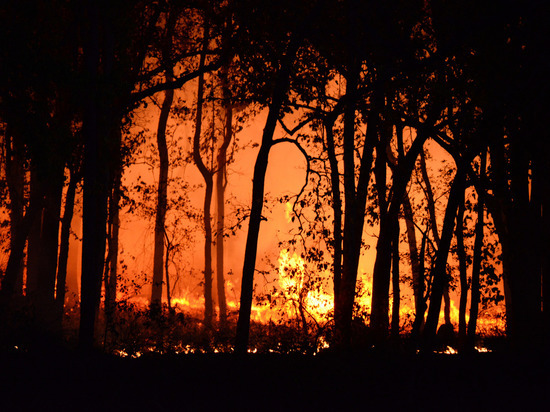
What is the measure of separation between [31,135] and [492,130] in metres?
8.62

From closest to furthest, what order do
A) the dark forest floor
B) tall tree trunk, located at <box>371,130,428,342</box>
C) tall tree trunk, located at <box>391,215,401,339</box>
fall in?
the dark forest floor, tall tree trunk, located at <box>371,130,428,342</box>, tall tree trunk, located at <box>391,215,401,339</box>

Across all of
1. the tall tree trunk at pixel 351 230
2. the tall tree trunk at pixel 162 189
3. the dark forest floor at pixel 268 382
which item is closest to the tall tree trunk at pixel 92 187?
the dark forest floor at pixel 268 382

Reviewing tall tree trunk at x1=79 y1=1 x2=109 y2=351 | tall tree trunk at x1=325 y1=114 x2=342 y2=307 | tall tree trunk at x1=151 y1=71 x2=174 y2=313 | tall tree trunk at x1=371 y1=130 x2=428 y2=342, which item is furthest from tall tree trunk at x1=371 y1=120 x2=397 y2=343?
tall tree trunk at x1=151 y1=71 x2=174 y2=313

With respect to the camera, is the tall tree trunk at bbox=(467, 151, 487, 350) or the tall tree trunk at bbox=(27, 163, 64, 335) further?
the tall tree trunk at bbox=(27, 163, 64, 335)

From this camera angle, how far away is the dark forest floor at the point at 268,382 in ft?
25.2

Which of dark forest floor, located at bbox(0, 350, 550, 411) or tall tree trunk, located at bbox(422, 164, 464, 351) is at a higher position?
tall tree trunk, located at bbox(422, 164, 464, 351)

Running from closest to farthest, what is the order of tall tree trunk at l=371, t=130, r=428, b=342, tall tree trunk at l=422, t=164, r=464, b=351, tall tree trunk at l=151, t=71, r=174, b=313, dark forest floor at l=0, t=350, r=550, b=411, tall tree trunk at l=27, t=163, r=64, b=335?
dark forest floor at l=0, t=350, r=550, b=411, tall tree trunk at l=422, t=164, r=464, b=351, tall tree trunk at l=371, t=130, r=428, b=342, tall tree trunk at l=27, t=163, r=64, b=335, tall tree trunk at l=151, t=71, r=174, b=313

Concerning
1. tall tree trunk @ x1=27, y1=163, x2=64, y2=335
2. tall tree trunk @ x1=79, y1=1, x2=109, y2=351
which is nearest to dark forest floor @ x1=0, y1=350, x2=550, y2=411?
tall tree trunk @ x1=79, y1=1, x2=109, y2=351

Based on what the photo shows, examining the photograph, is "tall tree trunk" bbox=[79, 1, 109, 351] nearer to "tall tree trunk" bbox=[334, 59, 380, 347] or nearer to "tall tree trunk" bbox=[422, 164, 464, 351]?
"tall tree trunk" bbox=[334, 59, 380, 347]

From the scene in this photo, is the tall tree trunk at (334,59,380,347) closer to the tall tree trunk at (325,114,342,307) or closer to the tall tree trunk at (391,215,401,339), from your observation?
the tall tree trunk at (325,114,342,307)

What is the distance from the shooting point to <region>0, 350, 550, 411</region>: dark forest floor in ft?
25.2

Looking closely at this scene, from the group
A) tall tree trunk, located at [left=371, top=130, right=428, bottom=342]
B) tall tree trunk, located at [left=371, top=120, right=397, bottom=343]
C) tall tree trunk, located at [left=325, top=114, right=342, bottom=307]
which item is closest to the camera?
tall tree trunk, located at [left=371, top=130, right=428, bottom=342]

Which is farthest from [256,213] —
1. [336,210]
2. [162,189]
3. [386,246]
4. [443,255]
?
[162,189]

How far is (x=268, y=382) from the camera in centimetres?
838
